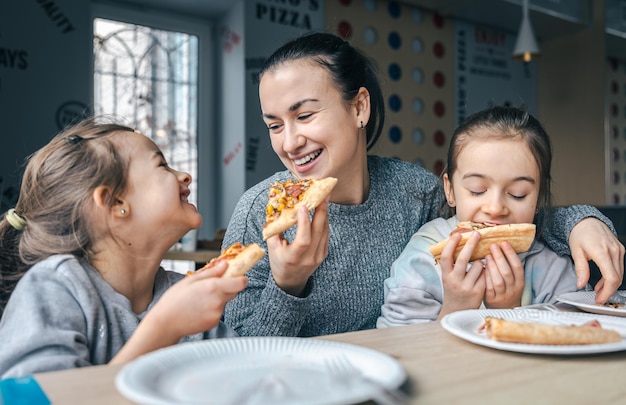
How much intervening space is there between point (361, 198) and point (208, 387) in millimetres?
1416

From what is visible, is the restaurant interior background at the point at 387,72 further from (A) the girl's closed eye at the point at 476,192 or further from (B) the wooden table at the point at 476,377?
(B) the wooden table at the point at 476,377

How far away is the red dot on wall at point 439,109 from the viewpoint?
6.16 meters

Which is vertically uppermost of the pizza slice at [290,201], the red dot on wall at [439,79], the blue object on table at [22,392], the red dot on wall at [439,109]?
the red dot on wall at [439,79]

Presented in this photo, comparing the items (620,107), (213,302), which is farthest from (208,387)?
(620,107)

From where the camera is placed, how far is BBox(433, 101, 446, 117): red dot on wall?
243 inches

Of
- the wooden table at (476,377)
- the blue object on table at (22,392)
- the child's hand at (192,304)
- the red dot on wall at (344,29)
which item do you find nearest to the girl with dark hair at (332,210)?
the child's hand at (192,304)

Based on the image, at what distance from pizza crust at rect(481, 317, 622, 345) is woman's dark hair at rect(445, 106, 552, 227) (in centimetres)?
101

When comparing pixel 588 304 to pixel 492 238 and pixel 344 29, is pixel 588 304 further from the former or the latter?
pixel 344 29

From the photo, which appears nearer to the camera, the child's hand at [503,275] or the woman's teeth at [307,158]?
the child's hand at [503,275]

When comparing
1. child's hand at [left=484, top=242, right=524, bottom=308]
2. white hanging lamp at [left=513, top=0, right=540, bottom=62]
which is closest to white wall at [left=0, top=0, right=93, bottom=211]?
child's hand at [left=484, top=242, right=524, bottom=308]

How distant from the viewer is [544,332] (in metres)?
0.93

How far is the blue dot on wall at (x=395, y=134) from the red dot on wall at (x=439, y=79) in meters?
0.77

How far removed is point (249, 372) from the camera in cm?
80

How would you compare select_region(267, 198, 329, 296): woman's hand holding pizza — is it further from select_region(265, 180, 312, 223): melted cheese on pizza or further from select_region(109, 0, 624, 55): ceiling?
select_region(109, 0, 624, 55): ceiling
